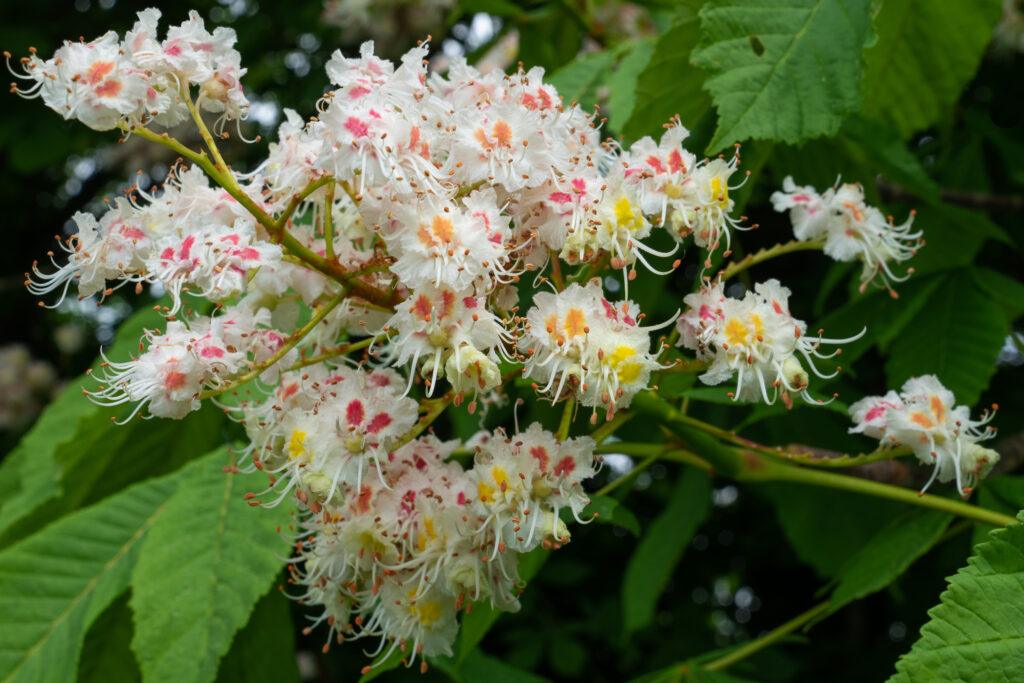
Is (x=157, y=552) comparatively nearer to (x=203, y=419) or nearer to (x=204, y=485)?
(x=204, y=485)

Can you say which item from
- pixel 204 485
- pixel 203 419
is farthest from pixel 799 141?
pixel 203 419

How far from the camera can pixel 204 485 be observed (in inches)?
71.1

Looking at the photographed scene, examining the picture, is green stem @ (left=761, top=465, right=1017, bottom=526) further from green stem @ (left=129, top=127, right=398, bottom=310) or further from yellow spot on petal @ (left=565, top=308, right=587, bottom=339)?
green stem @ (left=129, top=127, right=398, bottom=310)

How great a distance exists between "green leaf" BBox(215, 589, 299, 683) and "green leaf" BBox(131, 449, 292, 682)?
8.6 inches

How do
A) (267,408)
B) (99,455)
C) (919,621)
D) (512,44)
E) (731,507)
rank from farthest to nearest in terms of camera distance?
(731,507) → (512,44) → (919,621) → (99,455) → (267,408)

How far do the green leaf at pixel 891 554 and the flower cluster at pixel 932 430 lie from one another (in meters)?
0.12

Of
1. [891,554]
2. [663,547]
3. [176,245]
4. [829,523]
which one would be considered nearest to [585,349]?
[176,245]

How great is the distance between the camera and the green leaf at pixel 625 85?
2002mm

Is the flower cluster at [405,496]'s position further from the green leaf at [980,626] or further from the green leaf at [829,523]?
the green leaf at [829,523]

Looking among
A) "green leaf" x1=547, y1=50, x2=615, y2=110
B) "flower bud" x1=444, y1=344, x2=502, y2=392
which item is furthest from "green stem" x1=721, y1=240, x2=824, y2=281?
"green leaf" x1=547, y1=50, x2=615, y2=110

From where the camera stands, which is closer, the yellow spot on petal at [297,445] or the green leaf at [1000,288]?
the yellow spot on petal at [297,445]

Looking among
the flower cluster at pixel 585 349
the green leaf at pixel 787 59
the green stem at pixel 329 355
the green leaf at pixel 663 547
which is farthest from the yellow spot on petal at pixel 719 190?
the green leaf at pixel 663 547

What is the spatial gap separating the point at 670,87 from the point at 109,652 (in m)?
1.45

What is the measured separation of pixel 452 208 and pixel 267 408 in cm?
43
